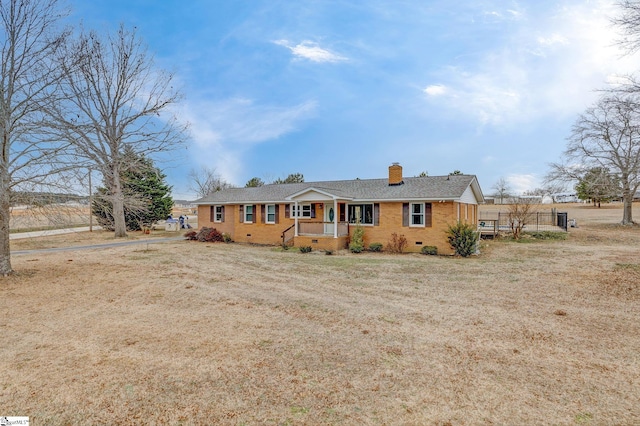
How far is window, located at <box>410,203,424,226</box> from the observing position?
55.7 feet

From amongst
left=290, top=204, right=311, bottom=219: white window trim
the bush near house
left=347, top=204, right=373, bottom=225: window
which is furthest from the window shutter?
the bush near house

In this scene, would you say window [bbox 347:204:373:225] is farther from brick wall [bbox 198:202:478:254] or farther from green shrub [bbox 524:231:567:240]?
green shrub [bbox 524:231:567:240]

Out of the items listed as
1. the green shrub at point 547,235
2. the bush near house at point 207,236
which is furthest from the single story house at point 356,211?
A: the green shrub at point 547,235

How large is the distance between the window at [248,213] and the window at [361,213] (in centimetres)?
715

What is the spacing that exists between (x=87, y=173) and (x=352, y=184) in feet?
50.8

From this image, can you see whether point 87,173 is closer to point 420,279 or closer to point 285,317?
point 285,317

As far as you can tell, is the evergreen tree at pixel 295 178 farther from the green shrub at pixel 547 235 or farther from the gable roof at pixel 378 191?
the green shrub at pixel 547 235

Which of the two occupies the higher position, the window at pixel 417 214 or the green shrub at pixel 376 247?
the window at pixel 417 214

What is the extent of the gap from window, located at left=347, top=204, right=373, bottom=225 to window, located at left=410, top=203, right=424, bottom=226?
2379 mm

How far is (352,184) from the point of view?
2197 cm

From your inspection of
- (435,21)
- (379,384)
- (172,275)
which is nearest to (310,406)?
(379,384)

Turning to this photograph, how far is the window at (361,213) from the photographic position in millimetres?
18484

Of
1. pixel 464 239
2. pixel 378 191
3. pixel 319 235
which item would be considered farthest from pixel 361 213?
pixel 464 239

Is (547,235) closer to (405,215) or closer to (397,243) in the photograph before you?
(405,215)
